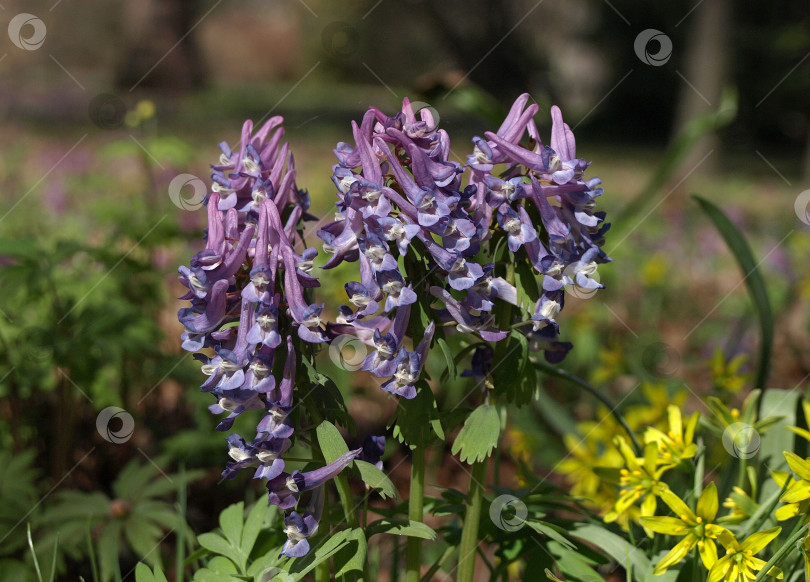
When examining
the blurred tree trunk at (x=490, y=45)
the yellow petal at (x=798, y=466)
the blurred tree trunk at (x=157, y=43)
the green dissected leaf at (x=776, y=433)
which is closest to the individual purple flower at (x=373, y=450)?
the yellow petal at (x=798, y=466)

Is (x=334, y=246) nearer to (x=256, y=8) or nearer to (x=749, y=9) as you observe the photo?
(x=749, y=9)

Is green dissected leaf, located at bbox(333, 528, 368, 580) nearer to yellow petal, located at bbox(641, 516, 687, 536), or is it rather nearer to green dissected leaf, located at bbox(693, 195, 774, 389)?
yellow petal, located at bbox(641, 516, 687, 536)

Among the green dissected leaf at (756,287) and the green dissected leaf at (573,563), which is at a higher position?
the green dissected leaf at (756,287)

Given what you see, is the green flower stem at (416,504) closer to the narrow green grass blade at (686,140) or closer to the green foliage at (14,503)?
the green foliage at (14,503)

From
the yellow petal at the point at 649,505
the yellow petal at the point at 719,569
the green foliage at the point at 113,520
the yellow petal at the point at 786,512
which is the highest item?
the yellow petal at the point at 786,512

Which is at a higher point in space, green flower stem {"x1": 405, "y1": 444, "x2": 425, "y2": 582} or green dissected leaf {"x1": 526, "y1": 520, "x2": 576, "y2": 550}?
green dissected leaf {"x1": 526, "y1": 520, "x2": 576, "y2": 550}

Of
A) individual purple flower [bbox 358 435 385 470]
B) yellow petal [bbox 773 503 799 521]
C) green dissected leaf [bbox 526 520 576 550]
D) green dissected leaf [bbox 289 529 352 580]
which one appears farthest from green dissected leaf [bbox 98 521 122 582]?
yellow petal [bbox 773 503 799 521]
